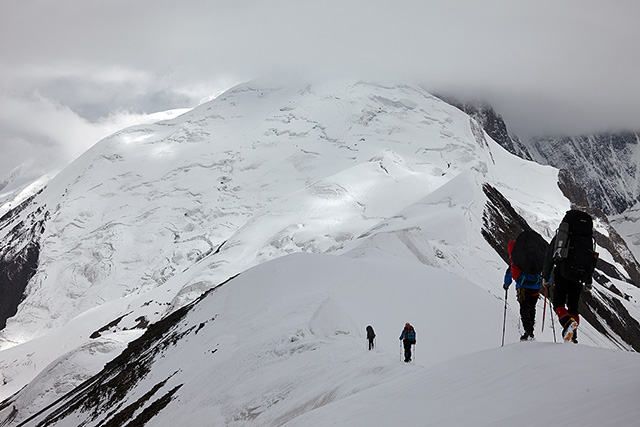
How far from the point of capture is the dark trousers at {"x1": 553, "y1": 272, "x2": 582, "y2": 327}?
31.0 ft

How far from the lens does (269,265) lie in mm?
39344

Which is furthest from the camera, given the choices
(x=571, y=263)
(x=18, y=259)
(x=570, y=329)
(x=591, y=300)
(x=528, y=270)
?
(x=18, y=259)

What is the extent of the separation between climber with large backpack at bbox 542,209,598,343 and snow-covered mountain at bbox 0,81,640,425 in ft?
5.10

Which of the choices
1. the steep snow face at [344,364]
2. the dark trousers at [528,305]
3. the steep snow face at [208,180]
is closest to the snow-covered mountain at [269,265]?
the steep snow face at [344,364]

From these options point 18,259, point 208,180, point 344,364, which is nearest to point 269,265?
point 344,364

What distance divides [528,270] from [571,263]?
3.58 ft

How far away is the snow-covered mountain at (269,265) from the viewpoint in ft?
71.5

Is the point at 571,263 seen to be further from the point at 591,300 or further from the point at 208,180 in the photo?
the point at 208,180

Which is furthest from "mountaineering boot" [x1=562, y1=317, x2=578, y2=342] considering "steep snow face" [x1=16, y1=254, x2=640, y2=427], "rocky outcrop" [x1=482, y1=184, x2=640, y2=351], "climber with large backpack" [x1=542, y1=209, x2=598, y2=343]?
"rocky outcrop" [x1=482, y1=184, x2=640, y2=351]

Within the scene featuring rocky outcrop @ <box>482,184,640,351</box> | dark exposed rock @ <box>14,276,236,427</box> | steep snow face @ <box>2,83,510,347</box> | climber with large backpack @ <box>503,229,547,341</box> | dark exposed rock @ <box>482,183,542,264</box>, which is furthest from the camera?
steep snow face @ <box>2,83,510,347</box>

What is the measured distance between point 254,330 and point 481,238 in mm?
38602

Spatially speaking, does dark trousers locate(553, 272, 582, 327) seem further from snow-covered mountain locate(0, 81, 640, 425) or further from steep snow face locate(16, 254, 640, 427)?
snow-covered mountain locate(0, 81, 640, 425)

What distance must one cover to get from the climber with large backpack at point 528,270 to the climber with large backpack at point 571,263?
0.60m

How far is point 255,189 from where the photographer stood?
15800cm
